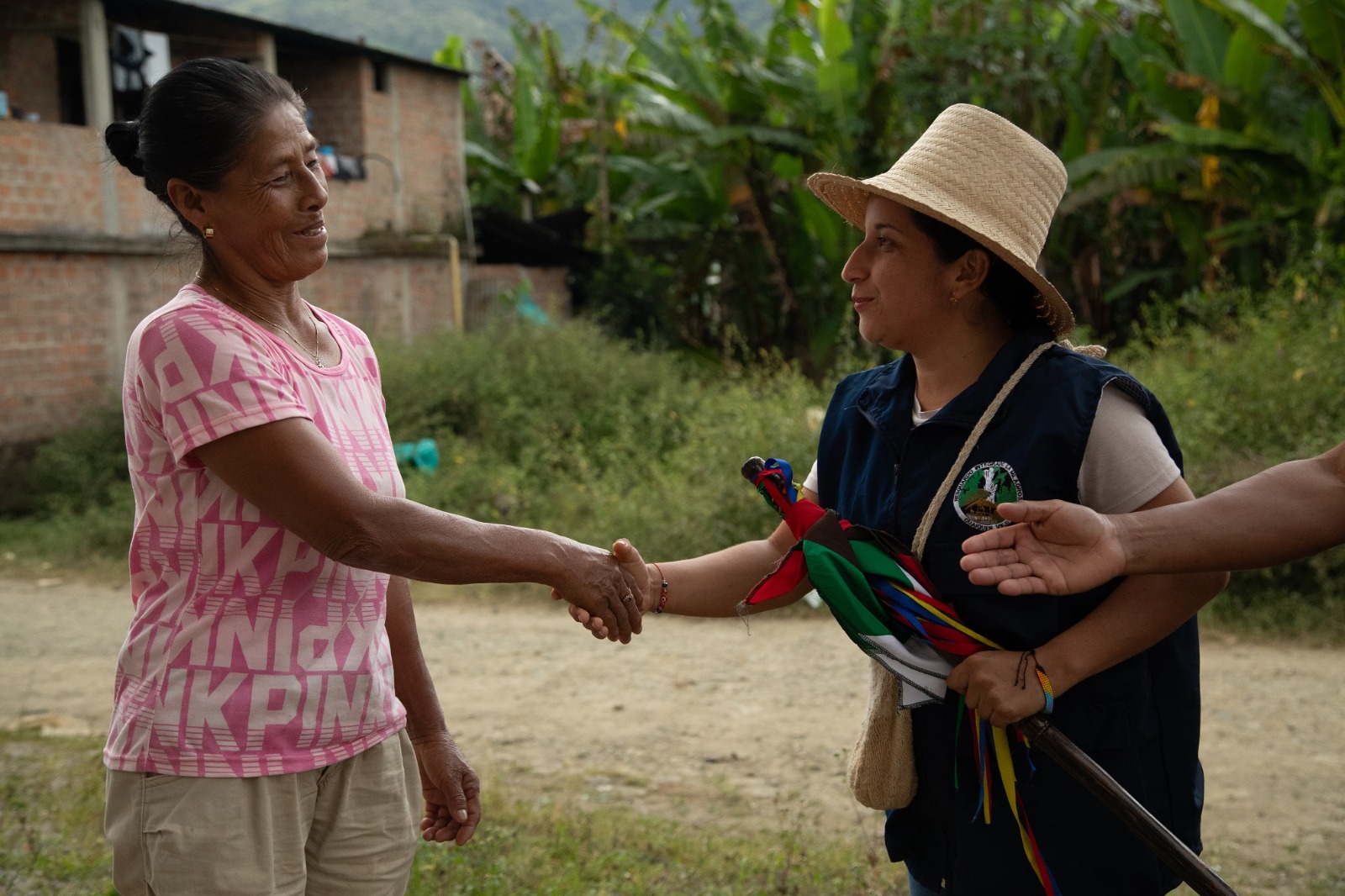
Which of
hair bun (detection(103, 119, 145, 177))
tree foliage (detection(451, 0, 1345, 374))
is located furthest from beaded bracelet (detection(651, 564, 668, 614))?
tree foliage (detection(451, 0, 1345, 374))

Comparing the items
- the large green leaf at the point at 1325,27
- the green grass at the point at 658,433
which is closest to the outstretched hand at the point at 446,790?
the green grass at the point at 658,433

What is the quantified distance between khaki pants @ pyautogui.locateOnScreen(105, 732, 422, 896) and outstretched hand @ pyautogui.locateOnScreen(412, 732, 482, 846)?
0.28 meters

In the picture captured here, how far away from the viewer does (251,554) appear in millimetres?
1912

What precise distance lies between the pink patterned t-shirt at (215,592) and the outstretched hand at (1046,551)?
105cm

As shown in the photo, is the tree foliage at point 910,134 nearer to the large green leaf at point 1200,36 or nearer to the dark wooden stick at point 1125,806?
the large green leaf at point 1200,36

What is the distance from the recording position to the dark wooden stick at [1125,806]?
179 centimetres

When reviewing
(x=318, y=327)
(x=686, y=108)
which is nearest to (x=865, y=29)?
(x=686, y=108)

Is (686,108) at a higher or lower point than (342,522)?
higher

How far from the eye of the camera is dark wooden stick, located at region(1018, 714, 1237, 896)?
1.79 meters

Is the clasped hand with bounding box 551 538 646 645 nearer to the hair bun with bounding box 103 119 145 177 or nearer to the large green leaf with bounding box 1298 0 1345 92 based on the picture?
the hair bun with bounding box 103 119 145 177

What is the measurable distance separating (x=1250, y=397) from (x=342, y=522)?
7141 millimetres

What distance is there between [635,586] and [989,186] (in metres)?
1.01

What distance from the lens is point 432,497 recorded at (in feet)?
30.4

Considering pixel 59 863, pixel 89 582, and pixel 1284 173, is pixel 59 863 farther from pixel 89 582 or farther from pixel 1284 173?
pixel 1284 173
